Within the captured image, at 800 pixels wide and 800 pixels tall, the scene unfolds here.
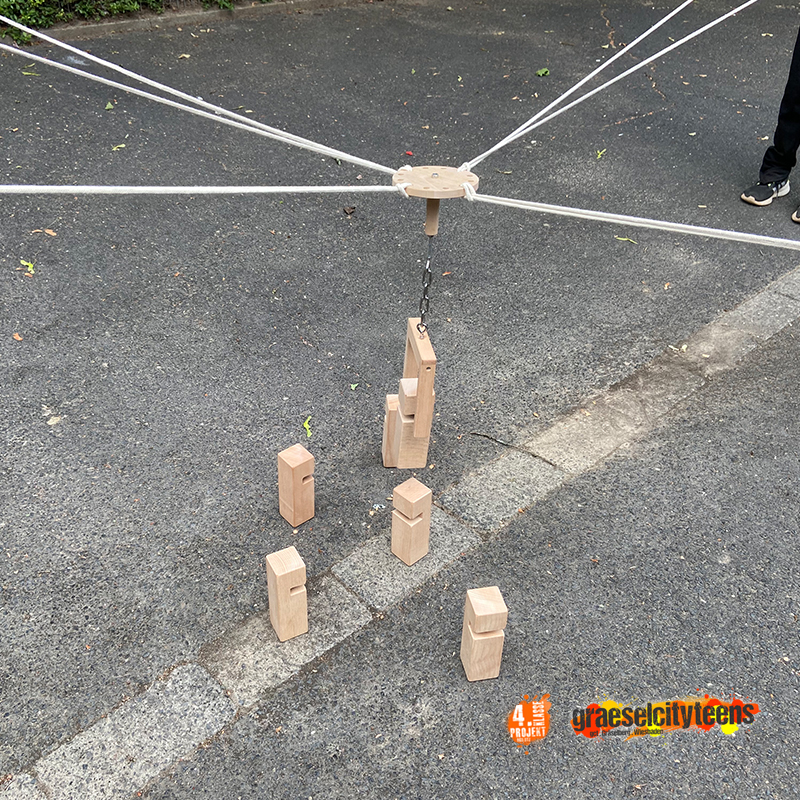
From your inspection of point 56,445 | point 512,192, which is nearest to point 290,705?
point 56,445

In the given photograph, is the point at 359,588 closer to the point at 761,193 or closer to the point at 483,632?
the point at 483,632

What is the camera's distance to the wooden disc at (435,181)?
2295 millimetres

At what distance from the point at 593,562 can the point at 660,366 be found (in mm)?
1347

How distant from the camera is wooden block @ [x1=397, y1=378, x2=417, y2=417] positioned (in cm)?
272

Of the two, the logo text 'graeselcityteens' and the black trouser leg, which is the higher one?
the black trouser leg

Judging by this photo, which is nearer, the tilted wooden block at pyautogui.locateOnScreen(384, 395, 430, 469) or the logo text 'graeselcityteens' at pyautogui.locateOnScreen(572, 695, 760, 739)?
the logo text 'graeselcityteens' at pyautogui.locateOnScreen(572, 695, 760, 739)

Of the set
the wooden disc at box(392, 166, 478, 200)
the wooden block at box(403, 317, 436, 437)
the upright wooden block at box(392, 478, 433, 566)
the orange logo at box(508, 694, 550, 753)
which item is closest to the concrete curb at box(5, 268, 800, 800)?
the upright wooden block at box(392, 478, 433, 566)

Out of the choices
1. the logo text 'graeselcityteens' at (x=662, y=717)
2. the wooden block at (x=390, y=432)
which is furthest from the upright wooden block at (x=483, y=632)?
the wooden block at (x=390, y=432)

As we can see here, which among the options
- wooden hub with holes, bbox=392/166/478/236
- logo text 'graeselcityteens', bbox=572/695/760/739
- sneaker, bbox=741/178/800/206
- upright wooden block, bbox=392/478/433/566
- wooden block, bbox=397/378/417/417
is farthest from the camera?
sneaker, bbox=741/178/800/206

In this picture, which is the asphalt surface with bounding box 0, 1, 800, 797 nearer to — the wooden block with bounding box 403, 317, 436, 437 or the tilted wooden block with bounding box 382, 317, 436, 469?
the tilted wooden block with bounding box 382, 317, 436, 469

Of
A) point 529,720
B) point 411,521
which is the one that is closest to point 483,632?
point 529,720

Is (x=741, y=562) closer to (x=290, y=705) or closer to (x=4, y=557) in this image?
(x=290, y=705)

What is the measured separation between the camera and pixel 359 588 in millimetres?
2561

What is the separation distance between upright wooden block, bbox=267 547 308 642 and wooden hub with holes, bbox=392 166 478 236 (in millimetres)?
1114
